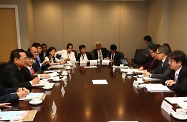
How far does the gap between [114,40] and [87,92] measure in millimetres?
5134

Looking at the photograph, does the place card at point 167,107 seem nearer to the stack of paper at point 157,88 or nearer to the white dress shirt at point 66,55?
the stack of paper at point 157,88

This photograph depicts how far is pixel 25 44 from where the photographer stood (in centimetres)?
606

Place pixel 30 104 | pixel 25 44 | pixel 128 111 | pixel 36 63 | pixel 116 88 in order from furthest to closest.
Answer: pixel 25 44 < pixel 36 63 < pixel 116 88 < pixel 30 104 < pixel 128 111

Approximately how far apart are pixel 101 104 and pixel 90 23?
5.50 metres

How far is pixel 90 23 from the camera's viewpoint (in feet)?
23.5

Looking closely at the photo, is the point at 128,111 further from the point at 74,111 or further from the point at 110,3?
the point at 110,3

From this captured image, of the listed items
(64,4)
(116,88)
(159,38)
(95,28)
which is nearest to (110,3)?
(95,28)

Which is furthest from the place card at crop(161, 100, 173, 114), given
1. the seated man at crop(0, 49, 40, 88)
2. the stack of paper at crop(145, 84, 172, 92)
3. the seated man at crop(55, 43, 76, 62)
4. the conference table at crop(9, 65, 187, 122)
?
the seated man at crop(55, 43, 76, 62)

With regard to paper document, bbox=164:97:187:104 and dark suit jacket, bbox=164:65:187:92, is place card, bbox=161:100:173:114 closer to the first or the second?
paper document, bbox=164:97:187:104

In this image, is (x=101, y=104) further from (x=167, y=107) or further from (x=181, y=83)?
(x=181, y=83)

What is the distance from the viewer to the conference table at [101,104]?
5.34 ft

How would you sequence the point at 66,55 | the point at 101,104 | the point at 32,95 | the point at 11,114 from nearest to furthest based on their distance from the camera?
the point at 11,114 < the point at 101,104 < the point at 32,95 < the point at 66,55

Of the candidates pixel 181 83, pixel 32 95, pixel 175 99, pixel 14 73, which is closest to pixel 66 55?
pixel 14 73

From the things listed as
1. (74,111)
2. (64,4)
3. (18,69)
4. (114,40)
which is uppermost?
(64,4)
